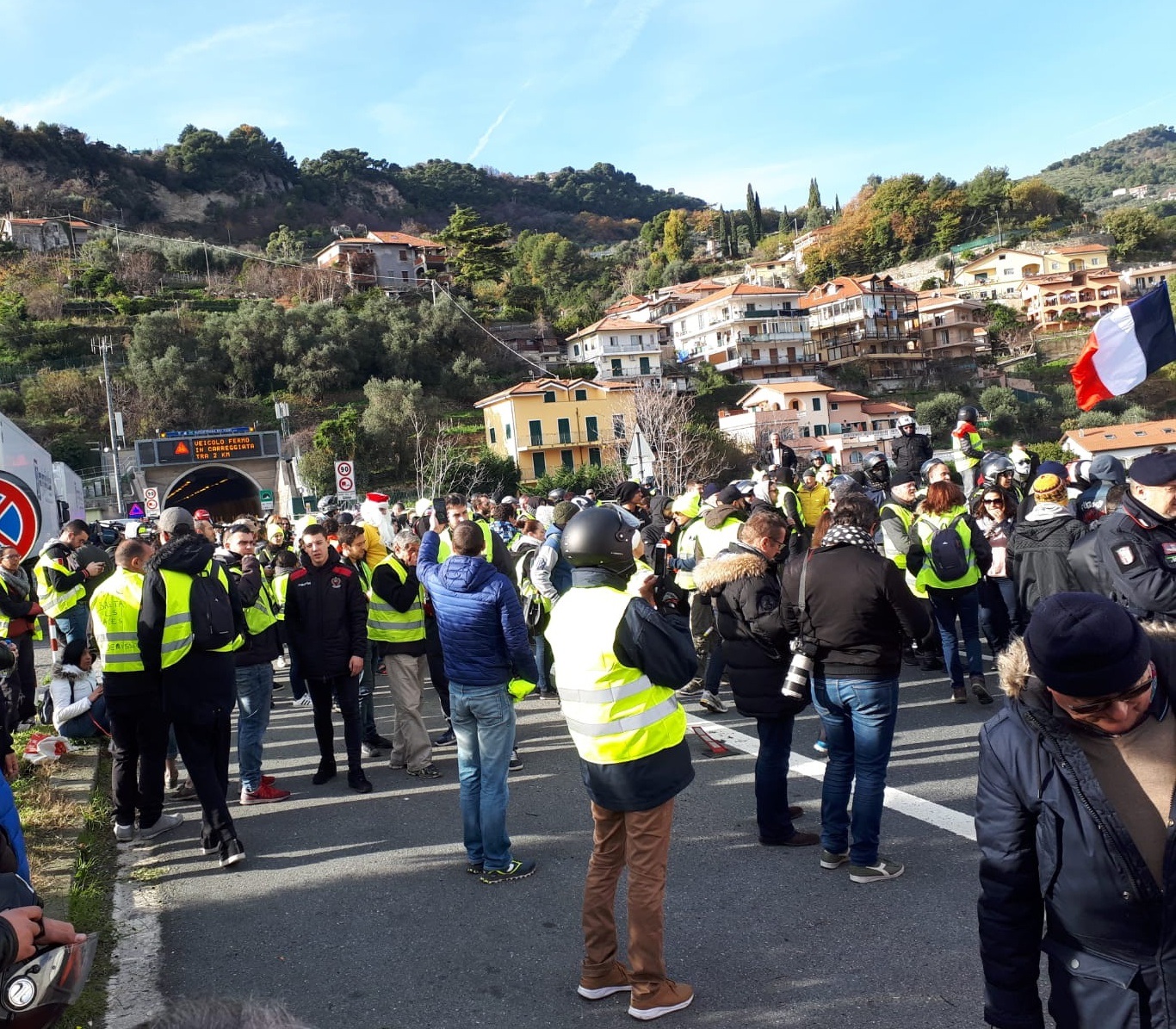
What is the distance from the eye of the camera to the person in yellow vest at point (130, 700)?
18.0ft

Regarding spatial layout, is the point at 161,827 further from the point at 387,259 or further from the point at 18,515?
the point at 387,259

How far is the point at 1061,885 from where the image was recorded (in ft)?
Result: 6.69

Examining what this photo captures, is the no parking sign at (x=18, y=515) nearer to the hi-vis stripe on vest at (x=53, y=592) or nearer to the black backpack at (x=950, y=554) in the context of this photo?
the hi-vis stripe on vest at (x=53, y=592)

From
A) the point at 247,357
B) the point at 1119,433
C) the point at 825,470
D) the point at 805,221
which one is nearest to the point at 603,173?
the point at 805,221

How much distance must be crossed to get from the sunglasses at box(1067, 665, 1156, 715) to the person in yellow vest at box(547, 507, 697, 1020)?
5.26 feet

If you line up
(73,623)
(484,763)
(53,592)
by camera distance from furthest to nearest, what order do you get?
(73,623), (53,592), (484,763)

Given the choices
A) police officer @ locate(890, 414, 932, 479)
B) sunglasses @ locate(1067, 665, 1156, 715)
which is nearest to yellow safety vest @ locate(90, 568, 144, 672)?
sunglasses @ locate(1067, 665, 1156, 715)

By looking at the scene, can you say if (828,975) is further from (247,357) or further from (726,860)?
(247,357)

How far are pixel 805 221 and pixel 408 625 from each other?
5239 inches

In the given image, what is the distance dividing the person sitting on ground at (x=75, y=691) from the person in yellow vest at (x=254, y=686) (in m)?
1.50

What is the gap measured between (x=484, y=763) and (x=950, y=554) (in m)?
4.48

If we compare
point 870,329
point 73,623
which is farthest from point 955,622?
point 870,329

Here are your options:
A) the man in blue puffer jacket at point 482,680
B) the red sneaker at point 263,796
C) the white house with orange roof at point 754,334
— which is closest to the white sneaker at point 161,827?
the red sneaker at point 263,796

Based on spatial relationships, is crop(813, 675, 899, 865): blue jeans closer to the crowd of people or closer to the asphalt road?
the crowd of people
